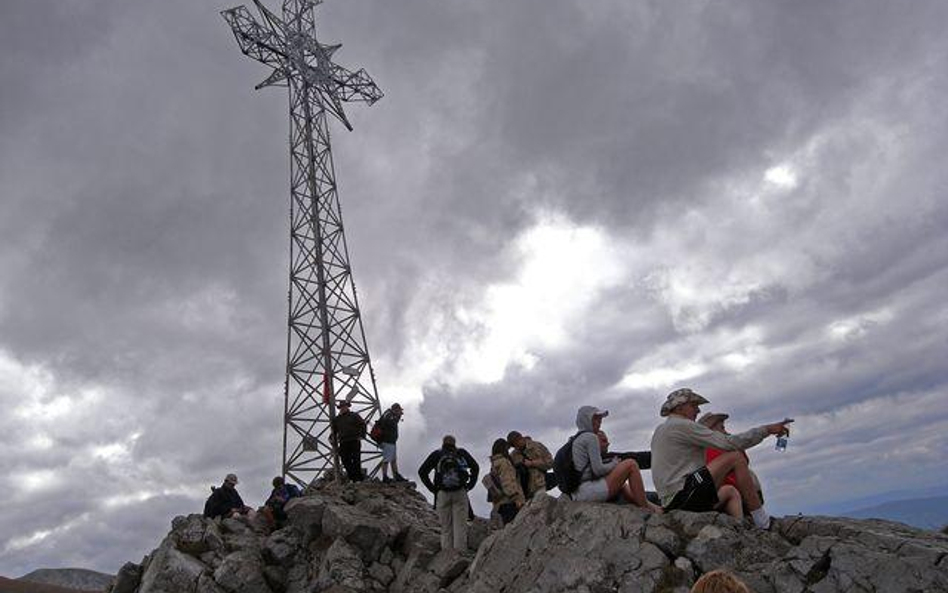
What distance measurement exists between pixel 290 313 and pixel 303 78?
10267mm

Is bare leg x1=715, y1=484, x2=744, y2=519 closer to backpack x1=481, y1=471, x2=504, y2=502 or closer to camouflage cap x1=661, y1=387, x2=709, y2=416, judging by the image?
camouflage cap x1=661, y1=387, x2=709, y2=416

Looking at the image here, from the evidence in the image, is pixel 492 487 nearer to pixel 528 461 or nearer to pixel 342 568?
pixel 528 461

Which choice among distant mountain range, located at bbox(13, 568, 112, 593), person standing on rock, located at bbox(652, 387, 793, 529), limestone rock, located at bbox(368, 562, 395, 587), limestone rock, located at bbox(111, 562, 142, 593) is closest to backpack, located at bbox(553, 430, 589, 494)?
person standing on rock, located at bbox(652, 387, 793, 529)

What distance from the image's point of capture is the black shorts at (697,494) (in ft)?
31.5

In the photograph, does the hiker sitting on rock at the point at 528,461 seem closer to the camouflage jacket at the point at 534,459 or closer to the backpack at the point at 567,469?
the camouflage jacket at the point at 534,459

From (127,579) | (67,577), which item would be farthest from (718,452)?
(67,577)

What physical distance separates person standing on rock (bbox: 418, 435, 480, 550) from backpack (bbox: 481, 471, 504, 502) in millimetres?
564

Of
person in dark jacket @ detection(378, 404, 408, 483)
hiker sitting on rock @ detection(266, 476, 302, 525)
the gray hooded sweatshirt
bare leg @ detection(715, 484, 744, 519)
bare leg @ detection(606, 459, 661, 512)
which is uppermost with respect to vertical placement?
person in dark jacket @ detection(378, 404, 408, 483)

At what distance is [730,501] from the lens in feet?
31.5

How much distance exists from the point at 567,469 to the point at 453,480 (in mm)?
4164

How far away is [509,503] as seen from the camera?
49.9 ft

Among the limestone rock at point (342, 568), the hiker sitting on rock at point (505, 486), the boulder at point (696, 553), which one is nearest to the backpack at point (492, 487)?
the hiker sitting on rock at point (505, 486)

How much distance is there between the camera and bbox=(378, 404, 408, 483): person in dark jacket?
20.3 meters

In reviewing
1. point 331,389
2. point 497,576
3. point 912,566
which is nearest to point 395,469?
point 331,389
